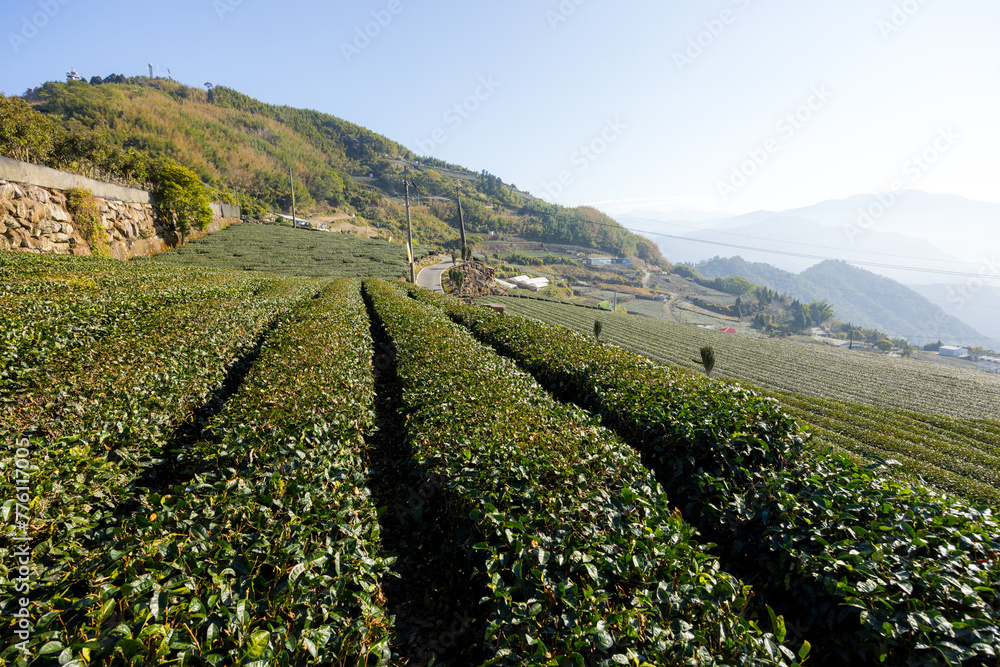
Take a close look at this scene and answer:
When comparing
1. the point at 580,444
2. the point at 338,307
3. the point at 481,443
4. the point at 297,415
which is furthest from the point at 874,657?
the point at 338,307

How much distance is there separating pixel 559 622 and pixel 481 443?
2040mm

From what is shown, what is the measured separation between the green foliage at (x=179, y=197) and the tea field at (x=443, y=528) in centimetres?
3684

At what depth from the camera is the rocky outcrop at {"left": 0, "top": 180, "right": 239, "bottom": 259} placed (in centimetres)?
1881

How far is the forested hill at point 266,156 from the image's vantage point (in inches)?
1388

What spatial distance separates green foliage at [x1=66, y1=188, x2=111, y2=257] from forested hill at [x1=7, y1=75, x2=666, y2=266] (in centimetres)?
262

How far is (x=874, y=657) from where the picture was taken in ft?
8.93

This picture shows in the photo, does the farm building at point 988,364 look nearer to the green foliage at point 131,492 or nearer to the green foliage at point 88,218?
the green foliage at point 131,492

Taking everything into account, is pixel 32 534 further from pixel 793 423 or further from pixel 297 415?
pixel 793 423

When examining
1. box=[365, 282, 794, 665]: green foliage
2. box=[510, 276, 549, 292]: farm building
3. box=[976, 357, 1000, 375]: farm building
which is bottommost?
box=[976, 357, 1000, 375]: farm building

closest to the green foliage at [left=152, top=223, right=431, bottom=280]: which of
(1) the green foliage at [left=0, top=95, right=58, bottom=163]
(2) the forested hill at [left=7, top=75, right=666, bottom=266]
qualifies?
(2) the forested hill at [left=7, top=75, right=666, bottom=266]

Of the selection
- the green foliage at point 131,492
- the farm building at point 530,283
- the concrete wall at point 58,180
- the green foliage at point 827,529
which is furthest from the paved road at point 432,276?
the green foliage at point 827,529

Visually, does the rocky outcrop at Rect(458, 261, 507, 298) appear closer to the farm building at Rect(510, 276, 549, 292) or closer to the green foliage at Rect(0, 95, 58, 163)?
the farm building at Rect(510, 276, 549, 292)

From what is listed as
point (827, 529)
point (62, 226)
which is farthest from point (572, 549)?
point (62, 226)

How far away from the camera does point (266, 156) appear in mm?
113062
